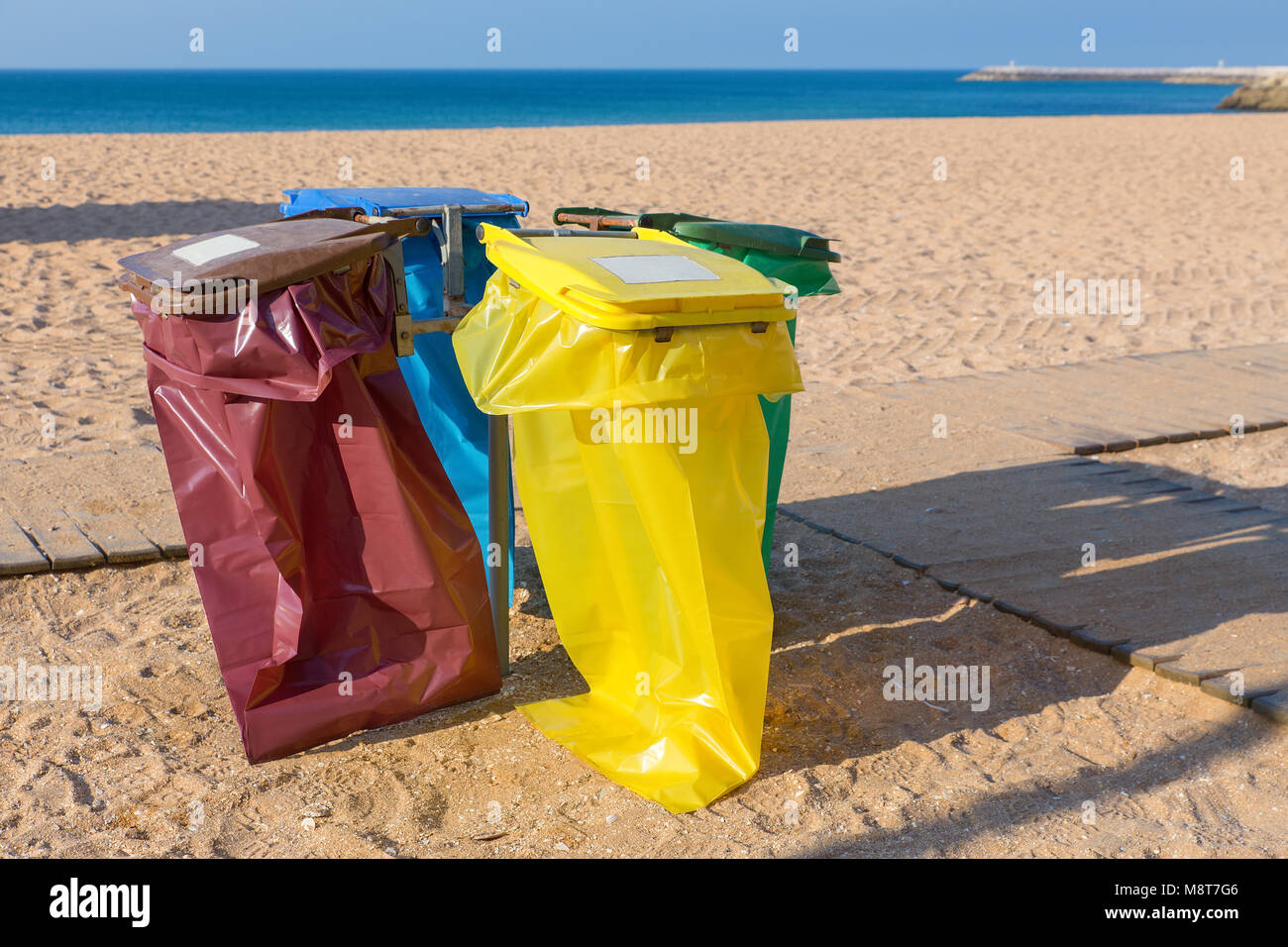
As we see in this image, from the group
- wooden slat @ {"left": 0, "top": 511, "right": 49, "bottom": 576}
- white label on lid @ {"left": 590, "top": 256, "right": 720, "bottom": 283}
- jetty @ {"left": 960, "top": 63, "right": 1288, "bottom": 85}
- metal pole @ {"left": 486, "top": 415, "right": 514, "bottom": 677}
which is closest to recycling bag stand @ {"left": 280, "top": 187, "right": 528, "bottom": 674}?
metal pole @ {"left": 486, "top": 415, "right": 514, "bottom": 677}

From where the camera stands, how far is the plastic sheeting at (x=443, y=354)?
2.89m

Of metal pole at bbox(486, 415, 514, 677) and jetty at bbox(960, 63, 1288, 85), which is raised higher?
jetty at bbox(960, 63, 1288, 85)

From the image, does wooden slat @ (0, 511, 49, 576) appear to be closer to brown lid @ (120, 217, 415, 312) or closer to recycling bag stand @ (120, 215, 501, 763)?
recycling bag stand @ (120, 215, 501, 763)

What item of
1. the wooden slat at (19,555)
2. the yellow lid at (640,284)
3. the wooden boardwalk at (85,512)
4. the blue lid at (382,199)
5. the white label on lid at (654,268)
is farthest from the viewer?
the wooden boardwalk at (85,512)

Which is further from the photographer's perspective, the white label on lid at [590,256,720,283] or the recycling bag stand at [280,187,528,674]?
the recycling bag stand at [280,187,528,674]

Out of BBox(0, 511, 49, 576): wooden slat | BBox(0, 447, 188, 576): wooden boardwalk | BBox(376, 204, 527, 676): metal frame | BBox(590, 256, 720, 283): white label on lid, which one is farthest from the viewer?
BBox(0, 447, 188, 576): wooden boardwalk

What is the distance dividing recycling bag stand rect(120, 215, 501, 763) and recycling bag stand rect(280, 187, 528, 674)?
8.4 inches

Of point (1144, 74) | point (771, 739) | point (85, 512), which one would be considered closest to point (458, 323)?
point (771, 739)

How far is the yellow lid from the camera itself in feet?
7.30

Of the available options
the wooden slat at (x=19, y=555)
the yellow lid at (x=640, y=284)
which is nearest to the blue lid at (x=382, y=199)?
the yellow lid at (x=640, y=284)

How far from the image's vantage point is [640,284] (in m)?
2.29

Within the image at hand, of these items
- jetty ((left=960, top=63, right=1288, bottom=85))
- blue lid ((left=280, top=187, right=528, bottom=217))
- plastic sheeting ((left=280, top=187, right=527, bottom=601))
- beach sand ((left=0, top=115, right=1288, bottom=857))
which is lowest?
beach sand ((left=0, top=115, right=1288, bottom=857))

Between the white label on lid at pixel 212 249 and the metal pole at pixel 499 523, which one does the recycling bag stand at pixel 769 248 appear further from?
the white label on lid at pixel 212 249

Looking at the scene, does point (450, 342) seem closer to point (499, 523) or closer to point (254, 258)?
point (499, 523)
